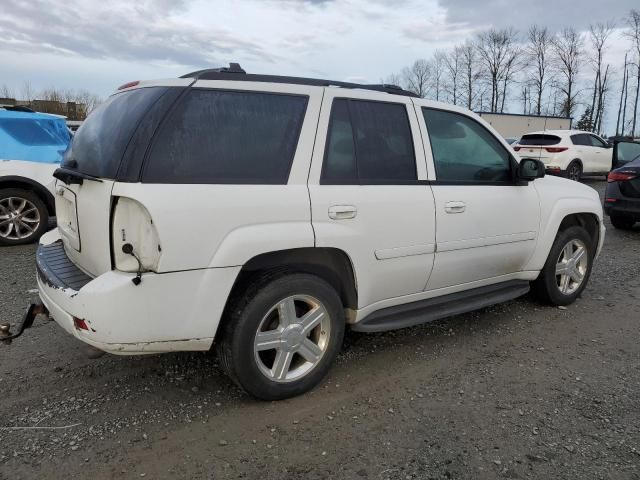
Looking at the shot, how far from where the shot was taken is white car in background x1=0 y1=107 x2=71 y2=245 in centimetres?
671

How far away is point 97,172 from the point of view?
2.65m

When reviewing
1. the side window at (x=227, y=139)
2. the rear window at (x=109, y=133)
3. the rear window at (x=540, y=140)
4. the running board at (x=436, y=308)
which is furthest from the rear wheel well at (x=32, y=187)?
the rear window at (x=540, y=140)

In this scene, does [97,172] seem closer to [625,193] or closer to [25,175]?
[25,175]

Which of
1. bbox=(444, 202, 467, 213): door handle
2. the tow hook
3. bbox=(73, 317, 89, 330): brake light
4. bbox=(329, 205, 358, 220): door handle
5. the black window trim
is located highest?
the black window trim

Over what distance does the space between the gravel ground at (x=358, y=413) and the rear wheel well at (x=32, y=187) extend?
3.36 m

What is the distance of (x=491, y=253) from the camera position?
3879 millimetres

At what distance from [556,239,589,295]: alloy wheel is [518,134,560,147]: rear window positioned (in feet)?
39.0

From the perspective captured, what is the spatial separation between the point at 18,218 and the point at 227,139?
5.38 m

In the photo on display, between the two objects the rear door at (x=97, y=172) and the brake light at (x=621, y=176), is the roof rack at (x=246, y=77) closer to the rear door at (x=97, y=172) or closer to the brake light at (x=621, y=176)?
the rear door at (x=97, y=172)

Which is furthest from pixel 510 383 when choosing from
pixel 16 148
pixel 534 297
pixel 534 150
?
pixel 534 150

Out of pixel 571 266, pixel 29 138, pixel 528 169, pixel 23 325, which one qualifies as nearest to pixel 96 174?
pixel 23 325

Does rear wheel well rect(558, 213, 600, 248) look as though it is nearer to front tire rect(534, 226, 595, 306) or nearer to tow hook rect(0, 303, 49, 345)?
front tire rect(534, 226, 595, 306)

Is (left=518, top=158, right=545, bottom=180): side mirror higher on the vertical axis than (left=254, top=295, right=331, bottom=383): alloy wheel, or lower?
higher

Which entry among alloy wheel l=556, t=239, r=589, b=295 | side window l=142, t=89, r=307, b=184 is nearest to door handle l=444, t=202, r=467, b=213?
side window l=142, t=89, r=307, b=184
